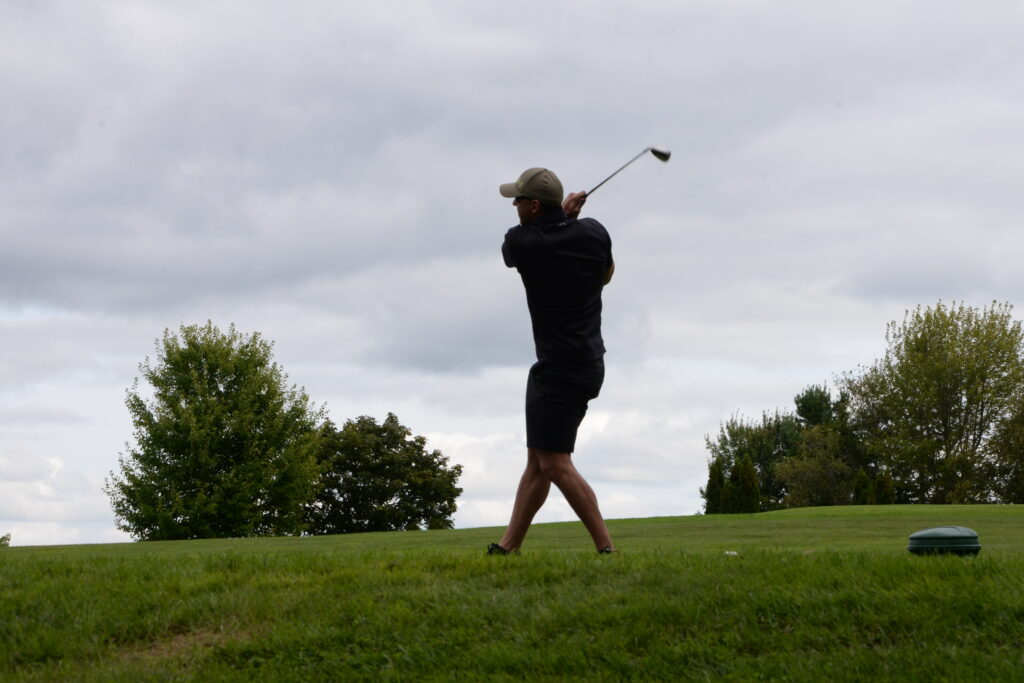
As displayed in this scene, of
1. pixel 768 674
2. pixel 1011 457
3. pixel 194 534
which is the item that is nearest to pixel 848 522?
pixel 768 674

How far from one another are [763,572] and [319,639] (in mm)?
2835

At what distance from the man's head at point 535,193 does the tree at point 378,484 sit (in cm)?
5224

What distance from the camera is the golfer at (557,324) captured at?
7434 mm

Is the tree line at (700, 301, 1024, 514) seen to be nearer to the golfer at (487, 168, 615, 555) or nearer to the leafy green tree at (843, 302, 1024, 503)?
the leafy green tree at (843, 302, 1024, 503)

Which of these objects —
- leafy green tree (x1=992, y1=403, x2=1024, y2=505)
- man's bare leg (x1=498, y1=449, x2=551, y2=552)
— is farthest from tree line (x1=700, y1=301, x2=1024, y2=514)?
man's bare leg (x1=498, y1=449, x2=551, y2=552)

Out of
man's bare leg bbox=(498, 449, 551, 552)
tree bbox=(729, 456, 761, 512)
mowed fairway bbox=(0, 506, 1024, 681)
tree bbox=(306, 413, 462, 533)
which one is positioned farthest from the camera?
tree bbox=(306, 413, 462, 533)

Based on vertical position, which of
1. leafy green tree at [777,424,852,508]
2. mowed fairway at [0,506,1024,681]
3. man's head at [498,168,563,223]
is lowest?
mowed fairway at [0,506,1024,681]

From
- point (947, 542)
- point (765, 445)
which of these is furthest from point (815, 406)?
point (947, 542)

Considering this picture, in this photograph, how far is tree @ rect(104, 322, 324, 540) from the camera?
43.5 metres

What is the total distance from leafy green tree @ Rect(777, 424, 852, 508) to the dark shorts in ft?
192

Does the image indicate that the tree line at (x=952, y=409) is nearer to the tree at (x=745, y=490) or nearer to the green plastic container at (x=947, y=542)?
the tree at (x=745, y=490)

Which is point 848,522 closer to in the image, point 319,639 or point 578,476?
point 578,476

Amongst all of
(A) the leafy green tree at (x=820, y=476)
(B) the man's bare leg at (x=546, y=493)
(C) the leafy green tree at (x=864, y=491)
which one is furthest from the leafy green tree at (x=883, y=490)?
(B) the man's bare leg at (x=546, y=493)

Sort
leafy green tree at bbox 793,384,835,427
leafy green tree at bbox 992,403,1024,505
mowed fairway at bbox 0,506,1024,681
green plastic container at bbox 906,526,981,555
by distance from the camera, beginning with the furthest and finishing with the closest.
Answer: leafy green tree at bbox 793,384,835,427
leafy green tree at bbox 992,403,1024,505
green plastic container at bbox 906,526,981,555
mowed fairway at bbox 0,506,1024,681
